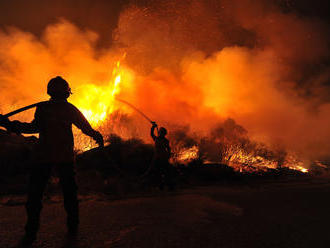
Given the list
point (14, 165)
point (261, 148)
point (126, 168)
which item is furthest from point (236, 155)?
point (14, 165)

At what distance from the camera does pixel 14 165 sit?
28.7 ft

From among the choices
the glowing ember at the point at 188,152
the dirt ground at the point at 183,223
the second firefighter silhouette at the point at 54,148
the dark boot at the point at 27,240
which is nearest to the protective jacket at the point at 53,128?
the second firefighter silhouette at the point at 54,148

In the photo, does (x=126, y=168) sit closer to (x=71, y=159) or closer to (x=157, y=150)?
(x=157, y=150)

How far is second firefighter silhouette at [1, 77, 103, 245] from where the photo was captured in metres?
2.39

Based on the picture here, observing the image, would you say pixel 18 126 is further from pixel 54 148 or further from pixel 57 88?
pixel 57 88

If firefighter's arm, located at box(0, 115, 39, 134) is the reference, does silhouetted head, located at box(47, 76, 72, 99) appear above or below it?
above

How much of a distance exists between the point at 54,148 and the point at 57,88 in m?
0.71

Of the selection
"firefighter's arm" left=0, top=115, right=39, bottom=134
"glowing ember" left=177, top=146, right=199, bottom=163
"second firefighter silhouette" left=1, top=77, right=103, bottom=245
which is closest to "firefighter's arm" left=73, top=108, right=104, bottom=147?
"second firefighter silhouette" left=1, top=77, right=103, bottom=245

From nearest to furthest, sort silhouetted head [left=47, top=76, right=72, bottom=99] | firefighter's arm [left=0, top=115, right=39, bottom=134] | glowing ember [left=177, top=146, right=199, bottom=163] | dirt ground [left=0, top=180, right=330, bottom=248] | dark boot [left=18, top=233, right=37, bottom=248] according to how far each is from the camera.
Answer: dark boot [left=18, top=233, right=37, bottom=248] → dirt ground [left=0, top=180, right=330, bottom=248] → firefighter's arm [left=0, top=115, right=39, bottom=134] → silhouetted head [left=47, top=76, right=72, bottom=99] → glowing ember [left=177, top=146, right=199, bottom=163]

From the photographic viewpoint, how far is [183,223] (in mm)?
2959

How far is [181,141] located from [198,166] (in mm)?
4736

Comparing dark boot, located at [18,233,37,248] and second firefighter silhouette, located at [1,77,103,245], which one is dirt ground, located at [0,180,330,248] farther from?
second firefighter silhouette, located at [1,77,103,245]

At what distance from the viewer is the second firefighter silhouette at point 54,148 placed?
2392mm

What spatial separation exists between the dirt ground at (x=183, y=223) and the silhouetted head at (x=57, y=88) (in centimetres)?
155
